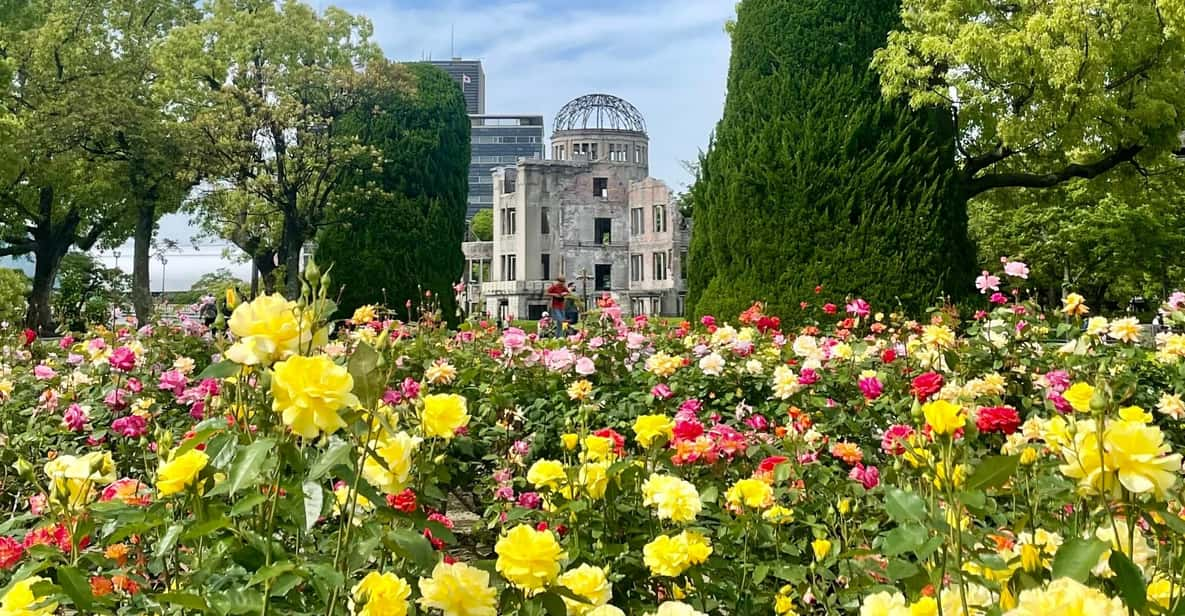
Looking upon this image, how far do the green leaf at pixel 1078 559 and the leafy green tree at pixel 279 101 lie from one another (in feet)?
64.3

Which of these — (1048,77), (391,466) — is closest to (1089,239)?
(1048,77)

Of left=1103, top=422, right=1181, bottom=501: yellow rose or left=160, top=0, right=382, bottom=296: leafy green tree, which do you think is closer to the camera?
left=1103, top=422, right=1181, bottom=501: yellow rose

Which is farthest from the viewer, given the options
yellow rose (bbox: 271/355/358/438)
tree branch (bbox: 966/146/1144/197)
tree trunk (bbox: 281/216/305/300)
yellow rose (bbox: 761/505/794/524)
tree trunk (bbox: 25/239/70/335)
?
tree trunk (bbox: 25/239/70/335)

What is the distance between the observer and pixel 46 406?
421cm

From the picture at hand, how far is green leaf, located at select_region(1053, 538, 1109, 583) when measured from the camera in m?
1.08

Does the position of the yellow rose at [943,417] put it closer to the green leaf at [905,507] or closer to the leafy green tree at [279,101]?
the green leaf at [905,507]

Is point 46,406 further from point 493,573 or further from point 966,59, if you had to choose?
point 966,59

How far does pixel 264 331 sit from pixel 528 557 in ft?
1.69

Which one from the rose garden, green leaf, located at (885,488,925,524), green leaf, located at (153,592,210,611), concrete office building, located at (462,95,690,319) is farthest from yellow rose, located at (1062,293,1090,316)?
concrete office building, located at (462,95,690,319)

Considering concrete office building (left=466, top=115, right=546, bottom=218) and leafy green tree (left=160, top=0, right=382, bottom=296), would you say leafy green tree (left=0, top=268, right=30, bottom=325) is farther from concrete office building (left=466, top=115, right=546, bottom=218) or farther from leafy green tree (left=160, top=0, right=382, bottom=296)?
concrete office building (left=466, top=115, right=546, bottom=218)

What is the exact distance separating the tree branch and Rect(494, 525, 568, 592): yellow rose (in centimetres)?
1384

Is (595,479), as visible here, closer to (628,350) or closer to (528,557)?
(528,557)

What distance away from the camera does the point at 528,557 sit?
1289 millimetres

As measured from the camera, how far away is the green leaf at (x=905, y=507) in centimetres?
127
